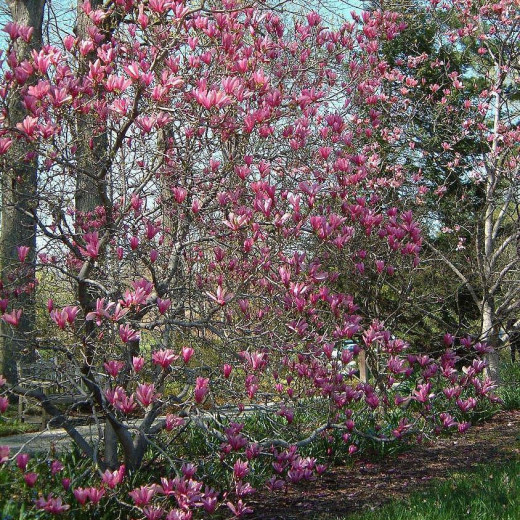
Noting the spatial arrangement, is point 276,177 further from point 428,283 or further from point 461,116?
point 461,116

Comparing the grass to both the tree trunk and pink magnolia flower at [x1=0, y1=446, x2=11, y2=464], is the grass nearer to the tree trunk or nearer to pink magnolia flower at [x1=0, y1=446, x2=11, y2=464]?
pink magnolia flower at [x1=0, y1=446, x2=11, y2=464]

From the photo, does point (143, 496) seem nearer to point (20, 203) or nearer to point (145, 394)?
point (145, 394)

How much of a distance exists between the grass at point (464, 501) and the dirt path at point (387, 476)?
0.29 metres

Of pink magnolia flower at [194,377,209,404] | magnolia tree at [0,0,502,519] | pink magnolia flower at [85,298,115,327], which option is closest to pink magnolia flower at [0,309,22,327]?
magnolia tree at [0,0,502,519]

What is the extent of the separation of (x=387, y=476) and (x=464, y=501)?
4.88ft

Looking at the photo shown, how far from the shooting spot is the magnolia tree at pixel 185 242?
340cm

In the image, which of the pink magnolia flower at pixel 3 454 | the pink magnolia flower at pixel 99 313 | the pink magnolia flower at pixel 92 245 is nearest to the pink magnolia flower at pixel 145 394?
the pink magnolia flower at pixel 99 313

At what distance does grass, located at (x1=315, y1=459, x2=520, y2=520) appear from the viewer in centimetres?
383

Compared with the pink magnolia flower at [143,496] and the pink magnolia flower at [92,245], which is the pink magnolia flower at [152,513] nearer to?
the pink magnolia flower at [143,496]

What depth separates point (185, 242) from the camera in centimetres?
435

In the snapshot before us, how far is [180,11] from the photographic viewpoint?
3527mm

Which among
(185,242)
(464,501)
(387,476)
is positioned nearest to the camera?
(464,501)

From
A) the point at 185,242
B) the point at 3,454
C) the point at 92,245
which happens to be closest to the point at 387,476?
the point at 185,242

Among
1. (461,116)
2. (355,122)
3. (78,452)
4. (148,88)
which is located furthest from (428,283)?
(148,88)
